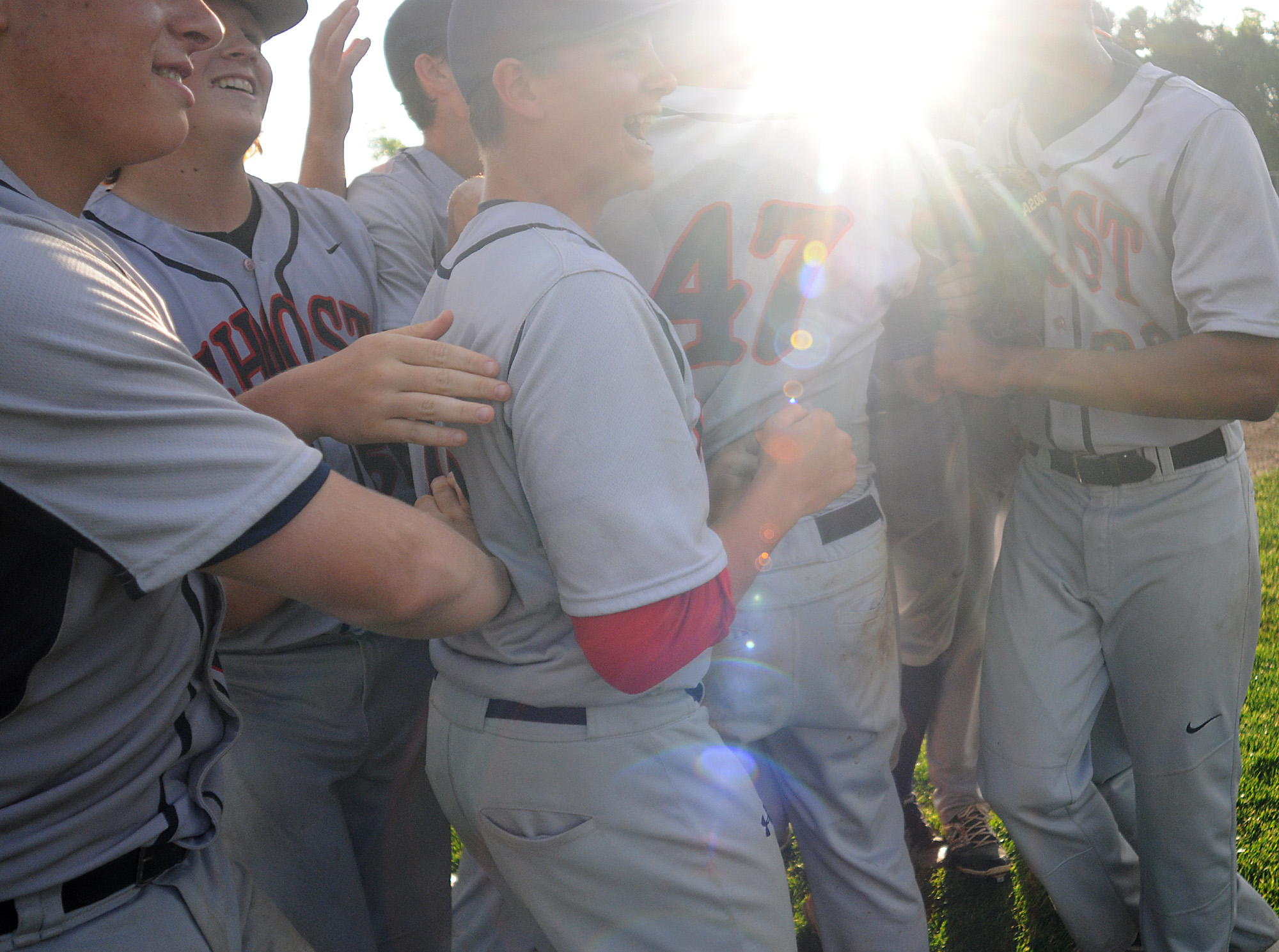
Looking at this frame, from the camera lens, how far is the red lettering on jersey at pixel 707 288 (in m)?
1.83

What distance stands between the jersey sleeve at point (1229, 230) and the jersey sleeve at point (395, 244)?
186 centimetres

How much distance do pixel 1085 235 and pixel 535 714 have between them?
181cm

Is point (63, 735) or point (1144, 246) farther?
point (1144, 246)

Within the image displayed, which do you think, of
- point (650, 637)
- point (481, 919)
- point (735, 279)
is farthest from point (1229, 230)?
point (481, 919)

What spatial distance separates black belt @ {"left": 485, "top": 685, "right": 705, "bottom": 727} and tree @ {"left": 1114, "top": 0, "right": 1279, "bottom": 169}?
25.6m

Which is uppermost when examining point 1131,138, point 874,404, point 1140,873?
point 1131,138

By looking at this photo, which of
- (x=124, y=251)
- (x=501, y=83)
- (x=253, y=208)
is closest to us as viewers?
(x=501, y=83)

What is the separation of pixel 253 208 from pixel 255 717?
4.18ft

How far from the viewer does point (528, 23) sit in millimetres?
1459

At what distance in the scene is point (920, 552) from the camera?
3.03m

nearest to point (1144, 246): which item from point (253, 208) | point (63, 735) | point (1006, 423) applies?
point (1006, 423)

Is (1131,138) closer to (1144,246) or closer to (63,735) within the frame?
(1144,246)

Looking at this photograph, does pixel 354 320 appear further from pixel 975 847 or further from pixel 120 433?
pixel 975 847

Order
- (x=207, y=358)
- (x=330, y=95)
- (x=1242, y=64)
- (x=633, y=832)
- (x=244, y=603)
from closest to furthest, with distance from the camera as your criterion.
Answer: (x=633, y=832)
(x=244, y=603)
(x=207, y=358)
(x=330, y=95)
(x=1242, y=64)
